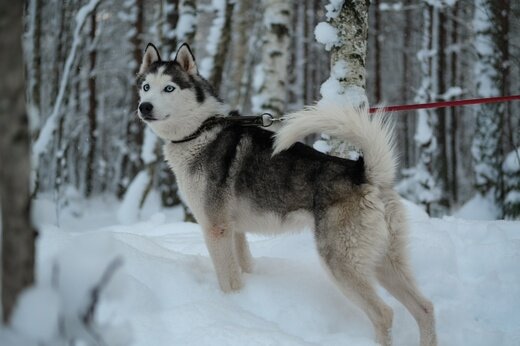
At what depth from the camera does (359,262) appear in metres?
3.01

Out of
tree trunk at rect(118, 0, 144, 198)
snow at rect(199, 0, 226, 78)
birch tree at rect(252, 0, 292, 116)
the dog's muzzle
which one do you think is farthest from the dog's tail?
tree trunk at rect(118, 0, 144, 198)

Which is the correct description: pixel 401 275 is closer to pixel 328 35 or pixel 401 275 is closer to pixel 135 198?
pixel 328 35

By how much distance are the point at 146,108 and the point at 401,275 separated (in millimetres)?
2240

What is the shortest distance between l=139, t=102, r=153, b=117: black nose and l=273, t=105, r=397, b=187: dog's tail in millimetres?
1162

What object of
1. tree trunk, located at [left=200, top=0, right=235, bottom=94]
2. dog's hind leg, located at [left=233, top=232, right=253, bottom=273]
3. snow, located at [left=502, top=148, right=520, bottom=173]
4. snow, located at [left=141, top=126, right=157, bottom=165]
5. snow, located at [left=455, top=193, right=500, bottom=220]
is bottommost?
snow, located at [left=455, top=193, right=500, bottom=220]

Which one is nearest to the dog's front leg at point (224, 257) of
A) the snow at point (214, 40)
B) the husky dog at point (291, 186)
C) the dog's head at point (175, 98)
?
the husky dog at point (291, 186)

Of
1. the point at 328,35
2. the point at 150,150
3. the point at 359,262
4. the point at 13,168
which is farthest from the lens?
the point at 150,150

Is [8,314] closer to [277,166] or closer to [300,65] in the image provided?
[277,166]

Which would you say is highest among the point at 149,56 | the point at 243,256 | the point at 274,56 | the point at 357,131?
the point at 274,56

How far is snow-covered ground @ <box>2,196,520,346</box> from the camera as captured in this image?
2.70m

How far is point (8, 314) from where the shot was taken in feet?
4.36

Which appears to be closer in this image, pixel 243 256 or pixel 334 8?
pixel 243 256

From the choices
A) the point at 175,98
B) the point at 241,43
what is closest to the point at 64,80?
the point at 175,98

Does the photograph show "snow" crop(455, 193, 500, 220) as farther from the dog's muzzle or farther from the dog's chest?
the dog's muzzle
